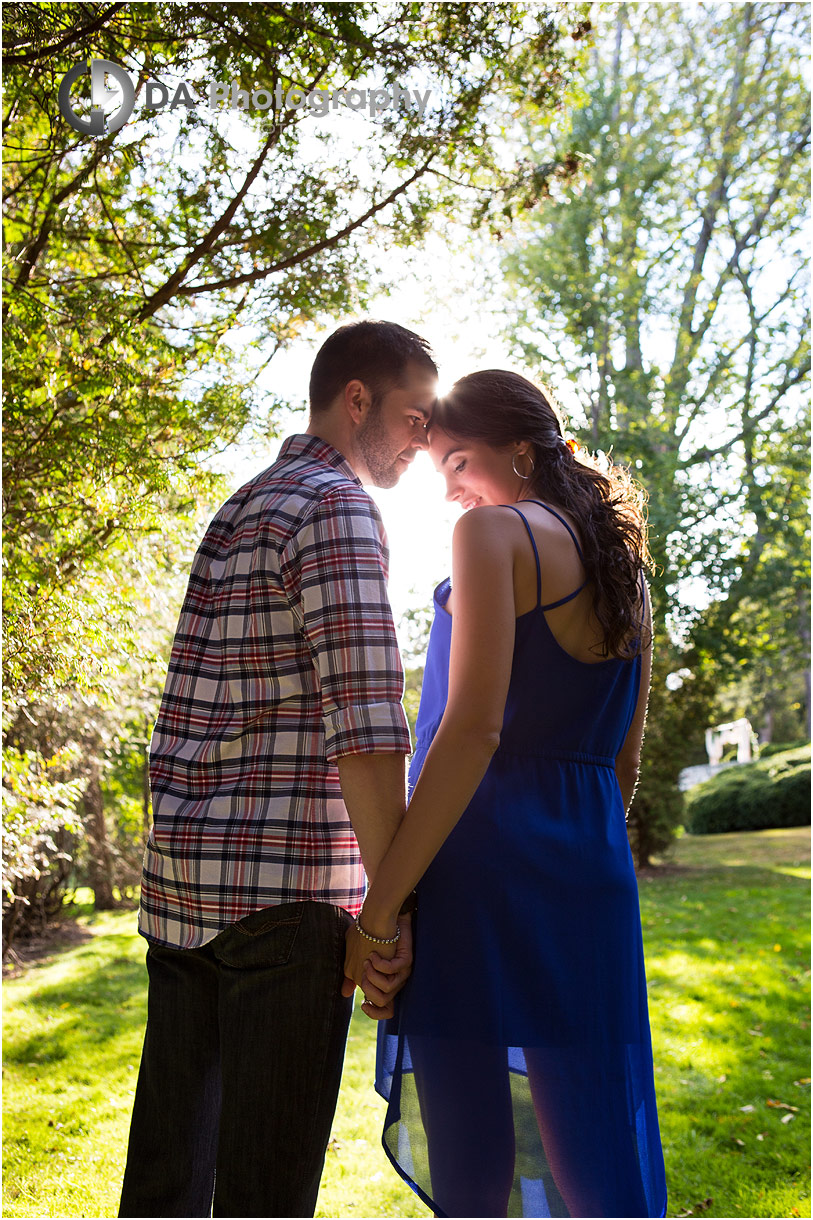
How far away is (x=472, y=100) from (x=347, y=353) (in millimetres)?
2016

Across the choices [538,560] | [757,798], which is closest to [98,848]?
[538,560]

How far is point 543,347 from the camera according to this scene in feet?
33.9

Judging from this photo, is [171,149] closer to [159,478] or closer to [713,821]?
[159,478]

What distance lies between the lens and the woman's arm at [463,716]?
140cm

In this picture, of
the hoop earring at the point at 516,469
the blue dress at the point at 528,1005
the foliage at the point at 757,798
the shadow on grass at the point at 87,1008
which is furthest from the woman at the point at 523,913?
the foliage at the point at 757,798

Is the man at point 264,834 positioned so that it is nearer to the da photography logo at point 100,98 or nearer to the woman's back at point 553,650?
the woman's back at point 553,650

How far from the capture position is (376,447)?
176cm

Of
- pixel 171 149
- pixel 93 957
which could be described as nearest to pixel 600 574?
pixel 171 149

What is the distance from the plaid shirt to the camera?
140cm

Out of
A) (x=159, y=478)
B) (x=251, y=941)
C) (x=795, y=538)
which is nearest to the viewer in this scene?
(x=251, y=941)

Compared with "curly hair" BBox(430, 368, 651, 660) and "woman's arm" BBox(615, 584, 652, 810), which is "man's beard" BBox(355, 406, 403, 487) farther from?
"woman's arm" BBox(615, 584, 652, 810)

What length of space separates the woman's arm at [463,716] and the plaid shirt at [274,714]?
0.07 meters

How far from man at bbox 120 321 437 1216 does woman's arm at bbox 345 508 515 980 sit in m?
0.04

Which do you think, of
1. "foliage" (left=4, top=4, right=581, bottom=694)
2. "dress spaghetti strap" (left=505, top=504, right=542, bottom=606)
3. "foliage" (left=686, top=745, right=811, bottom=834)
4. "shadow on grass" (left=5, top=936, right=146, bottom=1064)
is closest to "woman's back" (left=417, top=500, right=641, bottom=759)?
"dress spaghetti strap" (left=505, top=504, right=542, bottom=606)
